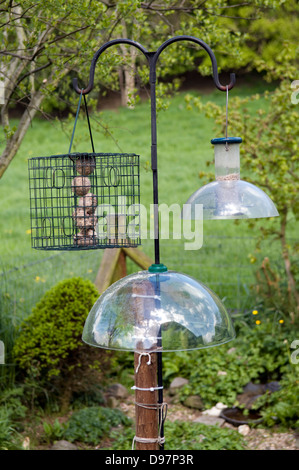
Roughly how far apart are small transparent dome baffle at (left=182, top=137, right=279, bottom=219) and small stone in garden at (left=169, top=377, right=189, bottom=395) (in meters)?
3.00

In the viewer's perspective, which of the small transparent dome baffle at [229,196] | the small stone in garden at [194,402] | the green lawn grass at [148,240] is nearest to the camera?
the small transparent dome baffle at [229,196]

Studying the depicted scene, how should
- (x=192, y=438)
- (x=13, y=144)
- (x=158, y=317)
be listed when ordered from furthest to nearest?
(x=192, y=438), (x=13, y=144), (x=158, y=317)

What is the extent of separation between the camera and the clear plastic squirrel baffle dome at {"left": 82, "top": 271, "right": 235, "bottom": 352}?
1.80 m

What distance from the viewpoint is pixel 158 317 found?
5.98 feet

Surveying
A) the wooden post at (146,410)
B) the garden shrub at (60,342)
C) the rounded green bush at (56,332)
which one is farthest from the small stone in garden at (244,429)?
the wooden post at (146,410)

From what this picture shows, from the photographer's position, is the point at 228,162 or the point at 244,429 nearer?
the point at 228,162

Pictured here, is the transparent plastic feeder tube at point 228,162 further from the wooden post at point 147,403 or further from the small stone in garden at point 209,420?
the small stone in garden at point 209,420

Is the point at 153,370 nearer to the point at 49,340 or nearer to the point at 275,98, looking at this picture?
the point at 49,340

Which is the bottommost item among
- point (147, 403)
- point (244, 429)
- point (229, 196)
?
point (244, 429)

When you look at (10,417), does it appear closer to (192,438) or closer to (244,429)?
(192,438)

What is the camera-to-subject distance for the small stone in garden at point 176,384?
485cm

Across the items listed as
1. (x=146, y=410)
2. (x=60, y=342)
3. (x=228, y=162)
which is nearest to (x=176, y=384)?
(x=60, y=342)

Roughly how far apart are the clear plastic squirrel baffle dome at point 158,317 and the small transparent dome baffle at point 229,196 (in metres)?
0.26

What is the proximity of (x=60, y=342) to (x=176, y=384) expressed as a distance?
3.82ft
